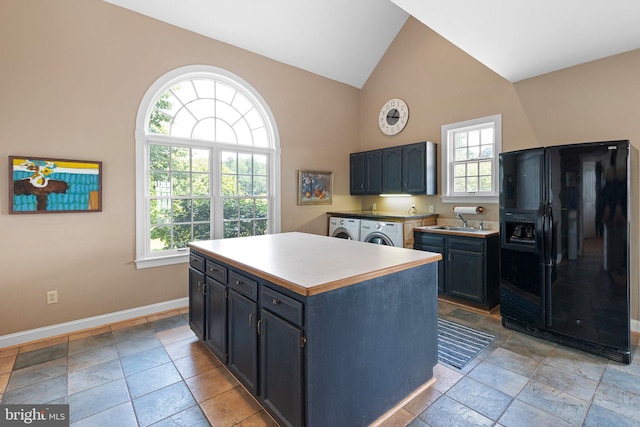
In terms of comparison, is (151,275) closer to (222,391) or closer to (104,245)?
(104,245)

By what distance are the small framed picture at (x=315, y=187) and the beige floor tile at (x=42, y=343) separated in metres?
3.17

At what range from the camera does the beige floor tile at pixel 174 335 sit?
2.90 m

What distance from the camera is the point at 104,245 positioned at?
3.28 m

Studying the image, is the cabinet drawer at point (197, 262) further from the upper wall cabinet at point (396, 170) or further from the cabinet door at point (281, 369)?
the upper wall cabinet at point (396, 170)

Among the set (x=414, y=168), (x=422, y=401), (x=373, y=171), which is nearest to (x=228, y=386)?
(x=422, y=401)

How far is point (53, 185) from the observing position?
117 inches

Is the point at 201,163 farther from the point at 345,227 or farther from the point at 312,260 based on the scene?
the point at 312,260

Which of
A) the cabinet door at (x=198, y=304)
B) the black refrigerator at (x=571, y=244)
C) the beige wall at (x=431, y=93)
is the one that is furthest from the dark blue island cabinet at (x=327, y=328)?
the beige wall at (x=431, y=93)

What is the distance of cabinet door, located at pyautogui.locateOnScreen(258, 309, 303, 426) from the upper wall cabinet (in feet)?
11.0

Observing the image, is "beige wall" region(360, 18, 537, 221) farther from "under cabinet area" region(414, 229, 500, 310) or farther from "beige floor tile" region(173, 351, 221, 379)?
"beige floor tile" region(173, 351, 221, 379)

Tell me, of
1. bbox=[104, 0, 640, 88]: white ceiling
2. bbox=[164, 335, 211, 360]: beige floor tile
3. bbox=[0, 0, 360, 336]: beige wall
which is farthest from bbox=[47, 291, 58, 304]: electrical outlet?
bbox=[104, 0, 640, 88]: white ceiling

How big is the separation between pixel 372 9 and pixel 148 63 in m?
3.12

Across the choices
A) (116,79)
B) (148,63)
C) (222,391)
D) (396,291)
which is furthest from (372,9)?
(222,391)

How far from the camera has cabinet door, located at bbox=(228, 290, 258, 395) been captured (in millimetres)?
1892
